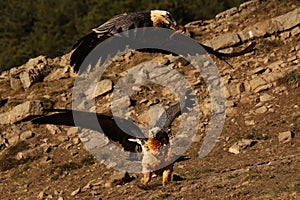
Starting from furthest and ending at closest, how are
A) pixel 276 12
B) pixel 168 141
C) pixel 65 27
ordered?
pixel 65 27
pixel 276 12
pixel 168 141

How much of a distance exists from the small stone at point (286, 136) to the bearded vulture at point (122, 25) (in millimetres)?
6773

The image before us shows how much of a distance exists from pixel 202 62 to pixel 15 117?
6393 millimetres

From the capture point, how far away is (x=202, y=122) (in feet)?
58.4

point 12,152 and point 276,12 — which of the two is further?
point 276,12

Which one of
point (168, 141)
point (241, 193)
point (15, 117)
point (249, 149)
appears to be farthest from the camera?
point (15, 117)

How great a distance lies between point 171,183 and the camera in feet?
32.6

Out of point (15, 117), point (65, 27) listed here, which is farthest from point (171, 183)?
point (65, 27)

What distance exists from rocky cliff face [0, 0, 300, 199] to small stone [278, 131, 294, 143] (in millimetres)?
36

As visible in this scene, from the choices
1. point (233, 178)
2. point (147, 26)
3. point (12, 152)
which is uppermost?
point (147, 26)

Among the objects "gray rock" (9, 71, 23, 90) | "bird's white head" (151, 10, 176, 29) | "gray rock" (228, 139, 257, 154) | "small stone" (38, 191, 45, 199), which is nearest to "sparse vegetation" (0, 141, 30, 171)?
"small stone" (38, 191, 45, 199)

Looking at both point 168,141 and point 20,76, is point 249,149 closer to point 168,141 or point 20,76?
point 168,141

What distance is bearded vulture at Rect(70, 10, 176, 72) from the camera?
8641 mm

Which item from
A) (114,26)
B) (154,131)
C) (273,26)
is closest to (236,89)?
(273,26)

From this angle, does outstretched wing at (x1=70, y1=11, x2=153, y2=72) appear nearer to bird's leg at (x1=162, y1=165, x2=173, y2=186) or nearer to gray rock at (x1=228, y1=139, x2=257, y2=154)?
bird's leg at (x1=162, y1=165, x2=173, y2=186)
